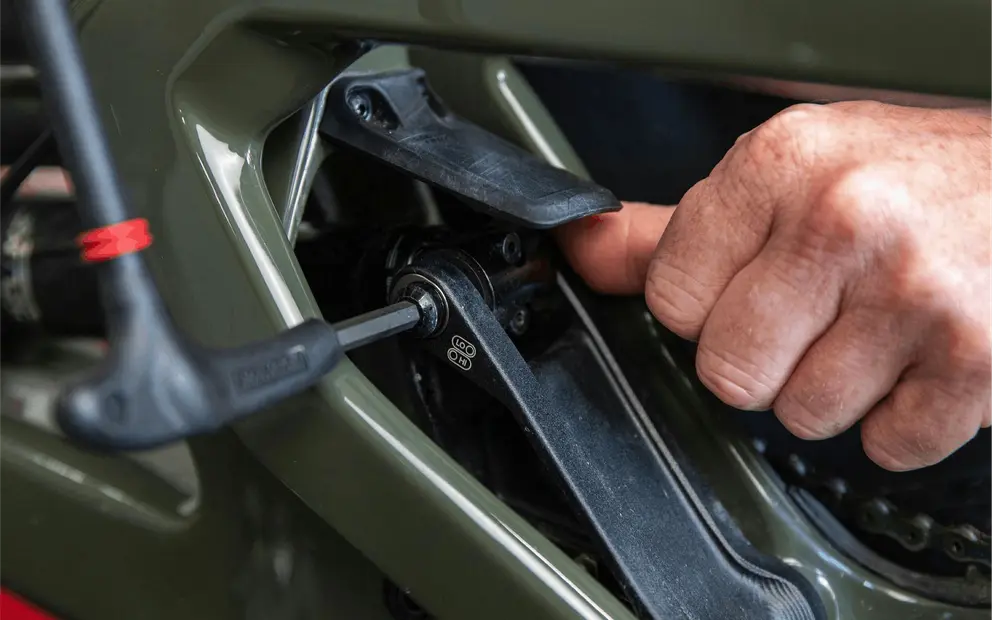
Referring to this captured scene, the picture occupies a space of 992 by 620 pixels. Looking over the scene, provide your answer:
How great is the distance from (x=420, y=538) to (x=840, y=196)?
34 cm

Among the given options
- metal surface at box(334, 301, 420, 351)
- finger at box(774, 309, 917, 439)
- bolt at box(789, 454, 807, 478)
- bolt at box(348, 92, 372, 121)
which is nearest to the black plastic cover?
bolt at box(348, 92, 372, 121)

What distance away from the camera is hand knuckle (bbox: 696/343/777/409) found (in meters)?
0.54

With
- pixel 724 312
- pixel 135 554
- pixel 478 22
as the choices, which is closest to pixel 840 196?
pixel 724 312

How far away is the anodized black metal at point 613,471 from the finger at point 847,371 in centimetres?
16

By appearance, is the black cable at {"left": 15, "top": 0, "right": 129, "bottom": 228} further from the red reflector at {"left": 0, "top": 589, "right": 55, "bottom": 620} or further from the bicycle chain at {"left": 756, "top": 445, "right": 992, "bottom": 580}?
the red reflector at {"left": 0, "top": 589, "right": 55, "bottom": 620}

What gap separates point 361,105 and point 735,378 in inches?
14.1

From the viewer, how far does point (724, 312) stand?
0.53m

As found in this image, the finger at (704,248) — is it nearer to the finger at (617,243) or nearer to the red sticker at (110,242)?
the finger at (617,243)

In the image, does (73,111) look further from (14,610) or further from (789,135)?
(14,610)

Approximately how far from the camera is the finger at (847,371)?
489mm

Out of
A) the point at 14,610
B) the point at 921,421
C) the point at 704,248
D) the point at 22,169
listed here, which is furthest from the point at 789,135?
the point at 14,610

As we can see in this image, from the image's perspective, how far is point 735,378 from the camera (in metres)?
0.54

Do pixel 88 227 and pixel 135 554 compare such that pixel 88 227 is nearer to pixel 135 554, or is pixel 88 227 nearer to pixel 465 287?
pixel 465 287

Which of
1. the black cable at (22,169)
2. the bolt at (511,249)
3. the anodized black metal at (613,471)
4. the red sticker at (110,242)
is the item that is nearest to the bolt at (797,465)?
the anodized black metal at (613,471)
